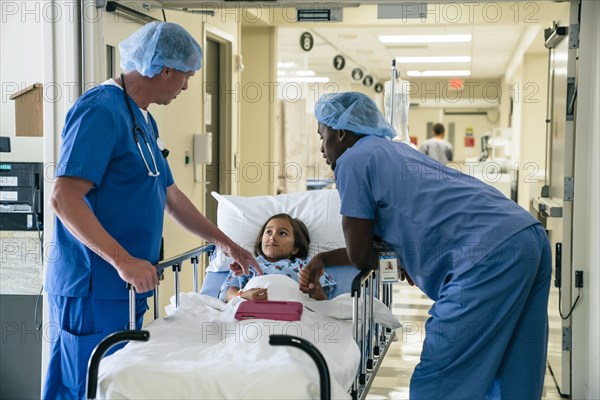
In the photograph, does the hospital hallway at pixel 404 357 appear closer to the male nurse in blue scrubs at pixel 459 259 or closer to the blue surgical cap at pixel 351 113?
the male nurse in blue scrubs at pixel 459 259

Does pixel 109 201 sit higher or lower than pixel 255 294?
higher

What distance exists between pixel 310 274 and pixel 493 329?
776mm

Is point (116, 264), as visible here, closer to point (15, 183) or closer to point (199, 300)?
point (199, 300)

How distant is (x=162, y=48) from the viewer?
7.94 ft

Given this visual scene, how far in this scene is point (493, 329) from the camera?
7.59ft

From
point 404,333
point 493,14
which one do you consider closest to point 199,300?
point 404,333

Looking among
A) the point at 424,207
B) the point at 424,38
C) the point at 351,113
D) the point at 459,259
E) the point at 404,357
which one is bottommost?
the point at 404,357

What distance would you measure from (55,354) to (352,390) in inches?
38.2

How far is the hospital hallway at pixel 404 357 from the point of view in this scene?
400 centimetres

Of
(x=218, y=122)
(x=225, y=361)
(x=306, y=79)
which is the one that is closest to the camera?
(x=225, y=361)

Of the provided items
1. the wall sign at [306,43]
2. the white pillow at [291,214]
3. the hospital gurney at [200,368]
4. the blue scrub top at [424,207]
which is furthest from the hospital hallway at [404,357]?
the wall sign at [306,43]

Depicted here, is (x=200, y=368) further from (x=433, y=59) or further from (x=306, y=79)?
(x=306, y=79)

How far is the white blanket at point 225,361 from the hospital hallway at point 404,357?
153 cm

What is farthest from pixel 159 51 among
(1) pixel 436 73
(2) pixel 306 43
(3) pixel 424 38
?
(1) pixel 436 73
